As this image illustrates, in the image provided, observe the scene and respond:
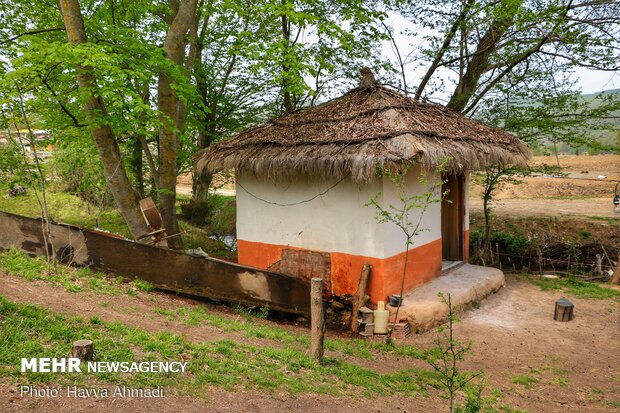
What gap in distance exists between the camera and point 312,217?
6.78 m

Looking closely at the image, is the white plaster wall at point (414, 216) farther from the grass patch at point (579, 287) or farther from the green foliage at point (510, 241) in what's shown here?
the green foliage at point (510, 241)

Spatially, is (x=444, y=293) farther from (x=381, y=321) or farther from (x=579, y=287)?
(x=579, y=287)

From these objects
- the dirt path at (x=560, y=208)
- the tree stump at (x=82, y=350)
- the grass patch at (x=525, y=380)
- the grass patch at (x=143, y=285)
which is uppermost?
the dirt path at (x=560, y=208)

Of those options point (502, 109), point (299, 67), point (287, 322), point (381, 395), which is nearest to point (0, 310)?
point (381, 395)

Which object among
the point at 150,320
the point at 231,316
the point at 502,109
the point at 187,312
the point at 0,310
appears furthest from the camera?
the point at 502,109

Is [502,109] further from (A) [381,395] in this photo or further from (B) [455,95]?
(A) [381,395]

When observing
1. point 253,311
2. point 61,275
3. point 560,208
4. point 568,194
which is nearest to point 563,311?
point 253,311

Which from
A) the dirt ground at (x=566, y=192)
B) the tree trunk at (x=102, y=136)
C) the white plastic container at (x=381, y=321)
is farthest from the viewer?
the dirt ground at (x=566, y=192)

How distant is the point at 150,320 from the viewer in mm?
4434

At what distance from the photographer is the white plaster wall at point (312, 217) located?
20.4 ft

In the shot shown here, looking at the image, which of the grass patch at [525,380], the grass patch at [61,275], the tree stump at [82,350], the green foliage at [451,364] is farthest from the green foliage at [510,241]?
the tree stump at [82,350]

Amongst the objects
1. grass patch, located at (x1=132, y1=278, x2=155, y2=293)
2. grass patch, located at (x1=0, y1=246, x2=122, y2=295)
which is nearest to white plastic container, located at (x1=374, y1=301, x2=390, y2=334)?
grass patch, located at (x1=132, y1=278, x2=155, y2=293)

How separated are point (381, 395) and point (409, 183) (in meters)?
3.52

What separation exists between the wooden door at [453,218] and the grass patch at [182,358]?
4535 millimetres
